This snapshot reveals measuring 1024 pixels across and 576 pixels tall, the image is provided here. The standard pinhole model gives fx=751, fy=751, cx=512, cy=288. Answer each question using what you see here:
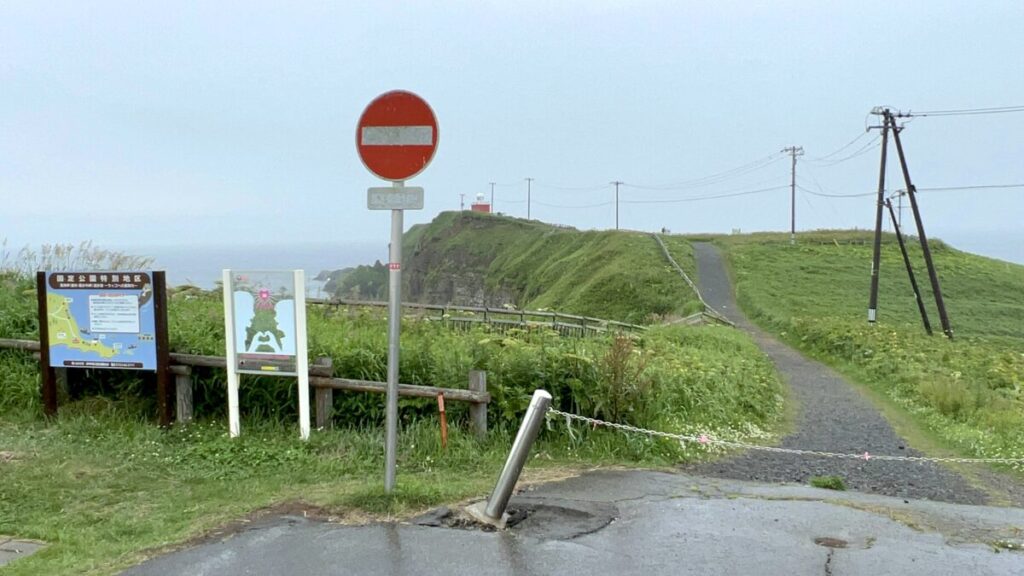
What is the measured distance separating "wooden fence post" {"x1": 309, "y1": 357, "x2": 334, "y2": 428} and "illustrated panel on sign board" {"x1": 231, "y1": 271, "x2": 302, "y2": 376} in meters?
0.25

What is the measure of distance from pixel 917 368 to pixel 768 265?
35579 mm

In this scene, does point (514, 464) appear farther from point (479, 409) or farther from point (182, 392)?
point (182, 392)

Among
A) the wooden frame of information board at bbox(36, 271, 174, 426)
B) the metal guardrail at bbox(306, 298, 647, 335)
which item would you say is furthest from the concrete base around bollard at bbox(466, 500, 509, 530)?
the metal guardrail at bbox(306, 298, 647, 335)

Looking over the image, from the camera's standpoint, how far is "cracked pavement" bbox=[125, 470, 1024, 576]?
165 inches

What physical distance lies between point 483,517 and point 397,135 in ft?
8.38

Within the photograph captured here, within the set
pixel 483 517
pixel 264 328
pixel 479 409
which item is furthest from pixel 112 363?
pixel 483 517

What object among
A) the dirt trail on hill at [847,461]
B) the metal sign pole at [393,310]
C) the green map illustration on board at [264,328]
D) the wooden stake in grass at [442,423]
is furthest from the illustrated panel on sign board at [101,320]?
the dirt trail on hill at [847,461]

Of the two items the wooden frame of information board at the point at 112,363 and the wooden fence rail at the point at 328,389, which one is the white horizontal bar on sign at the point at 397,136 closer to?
the wooden fence rail at the point at 328,389

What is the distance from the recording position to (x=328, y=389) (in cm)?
699

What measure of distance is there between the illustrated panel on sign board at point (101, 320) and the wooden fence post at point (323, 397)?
1.67m

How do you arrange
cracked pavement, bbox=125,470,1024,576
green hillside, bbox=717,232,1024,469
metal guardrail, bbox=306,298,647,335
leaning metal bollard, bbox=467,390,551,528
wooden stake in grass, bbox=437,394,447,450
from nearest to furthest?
cracked pavement, bbox=125,470,1024,576, leaning metal bollard, bbox=467,390,551,528, wooden stake in grass, bbox=437,394,447,450, green hillside, bbox=717,232,1024,469, metal guardrail, bbox=306,298,647,335

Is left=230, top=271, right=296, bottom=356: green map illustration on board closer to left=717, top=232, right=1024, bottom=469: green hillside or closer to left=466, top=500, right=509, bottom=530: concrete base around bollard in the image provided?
left=466, top=500, right=509, bottom=530: concrete base around bollard

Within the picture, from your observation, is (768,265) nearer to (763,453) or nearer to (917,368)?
(917,368)

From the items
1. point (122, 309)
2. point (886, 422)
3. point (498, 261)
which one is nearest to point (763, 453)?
point (886, 422)
